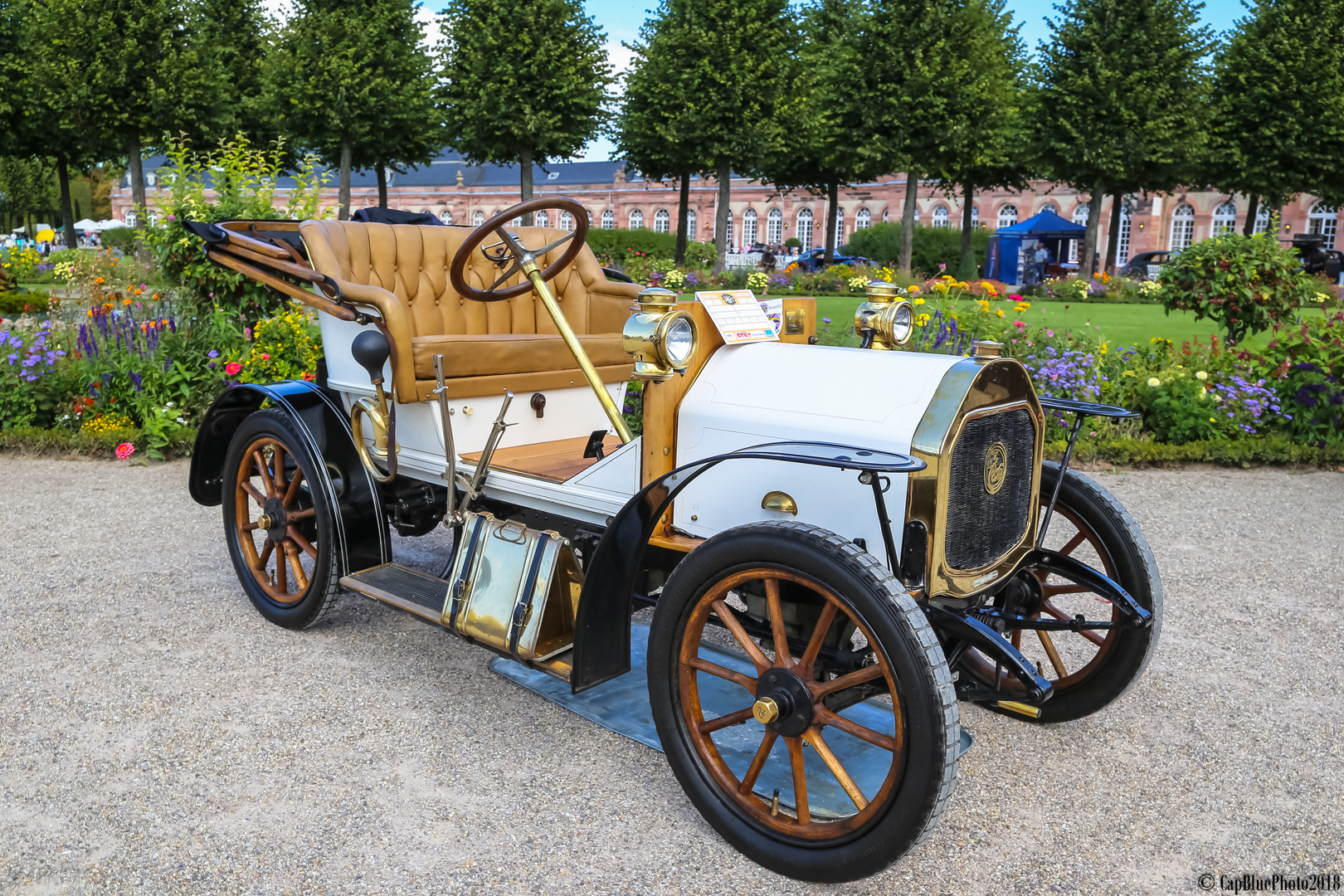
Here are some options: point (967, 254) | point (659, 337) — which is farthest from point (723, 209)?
point (659, 337)

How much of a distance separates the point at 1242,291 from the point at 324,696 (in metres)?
7.75

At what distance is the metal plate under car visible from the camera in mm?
2664

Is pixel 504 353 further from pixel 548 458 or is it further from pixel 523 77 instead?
pixel 523 77

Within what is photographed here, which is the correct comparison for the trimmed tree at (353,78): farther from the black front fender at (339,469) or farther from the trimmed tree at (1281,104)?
the black front fender at (339,469)

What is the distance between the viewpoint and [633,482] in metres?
2.82

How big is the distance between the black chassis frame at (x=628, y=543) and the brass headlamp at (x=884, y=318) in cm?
51

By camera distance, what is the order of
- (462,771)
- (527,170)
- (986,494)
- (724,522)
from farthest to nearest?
1. (527,170)
2. (462,771)
3. (724,522)
4. (986,494)

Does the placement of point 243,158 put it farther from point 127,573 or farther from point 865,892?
point 865,892

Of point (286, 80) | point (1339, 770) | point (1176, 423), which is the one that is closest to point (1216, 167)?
point (1176, 423)

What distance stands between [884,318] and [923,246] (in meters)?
31.8

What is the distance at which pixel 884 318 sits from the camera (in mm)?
3066

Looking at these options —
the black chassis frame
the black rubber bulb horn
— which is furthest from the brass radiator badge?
the black rubber bulb horn

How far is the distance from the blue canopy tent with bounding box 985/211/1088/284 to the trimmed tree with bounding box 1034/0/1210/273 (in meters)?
5.13

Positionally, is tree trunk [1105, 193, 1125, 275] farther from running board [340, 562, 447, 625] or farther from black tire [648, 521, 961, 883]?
black tire [648, 521, 961, 883]
